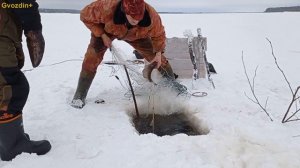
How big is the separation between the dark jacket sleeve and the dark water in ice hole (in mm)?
1718

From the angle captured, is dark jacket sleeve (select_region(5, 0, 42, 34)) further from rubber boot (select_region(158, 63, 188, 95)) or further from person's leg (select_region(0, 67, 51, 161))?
rubber boot (select_region(158, 63, 188, 95))

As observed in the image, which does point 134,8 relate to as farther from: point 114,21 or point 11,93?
point 11,93

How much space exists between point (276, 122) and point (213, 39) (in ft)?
26.8

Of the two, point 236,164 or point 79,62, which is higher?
point 236,164

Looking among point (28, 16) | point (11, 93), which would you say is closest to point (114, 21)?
point (28, 16)

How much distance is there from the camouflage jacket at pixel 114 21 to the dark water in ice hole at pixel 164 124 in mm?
946

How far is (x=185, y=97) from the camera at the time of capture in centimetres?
425

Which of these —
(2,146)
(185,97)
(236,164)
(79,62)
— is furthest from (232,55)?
(2,146)

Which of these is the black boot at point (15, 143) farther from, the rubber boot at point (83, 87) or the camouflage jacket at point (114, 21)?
the camouflage jacket at point (114, 21)

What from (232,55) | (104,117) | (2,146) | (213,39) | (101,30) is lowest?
(213,39)

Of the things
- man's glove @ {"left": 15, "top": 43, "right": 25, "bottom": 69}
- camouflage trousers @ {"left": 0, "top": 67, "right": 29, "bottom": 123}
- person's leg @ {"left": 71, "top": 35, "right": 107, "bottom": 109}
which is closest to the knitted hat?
person's leg @ {"left": 71, "top": 35, "right": 107, "bottom": 109}

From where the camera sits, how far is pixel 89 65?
12.8ft

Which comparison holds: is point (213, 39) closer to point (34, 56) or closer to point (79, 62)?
point (79, 62)

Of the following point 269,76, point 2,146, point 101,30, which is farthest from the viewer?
point 269,76
